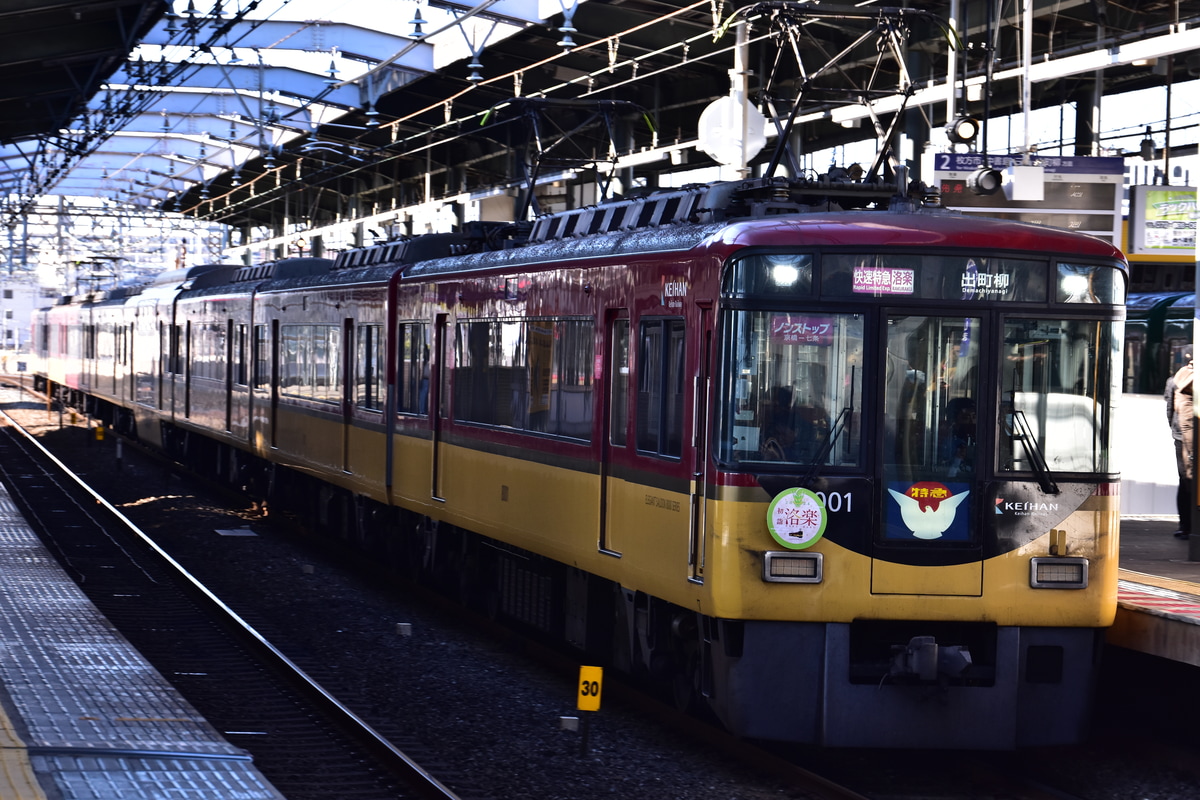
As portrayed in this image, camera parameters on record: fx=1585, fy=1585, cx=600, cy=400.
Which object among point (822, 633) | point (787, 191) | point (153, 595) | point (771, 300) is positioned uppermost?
point (787, 191)

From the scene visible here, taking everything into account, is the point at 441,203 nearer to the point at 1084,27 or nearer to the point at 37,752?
the point at 1084,27

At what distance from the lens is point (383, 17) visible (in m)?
25.0

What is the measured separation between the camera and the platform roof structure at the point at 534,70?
1725cm

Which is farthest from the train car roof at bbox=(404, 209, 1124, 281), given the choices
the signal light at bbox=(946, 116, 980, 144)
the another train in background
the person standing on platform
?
the signal light at bbox=(946, 116, 980, 144)

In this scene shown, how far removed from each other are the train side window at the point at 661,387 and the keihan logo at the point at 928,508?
3.91 ft

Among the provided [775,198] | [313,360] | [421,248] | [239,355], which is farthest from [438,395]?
[239,355]

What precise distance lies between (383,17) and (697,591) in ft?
62.2

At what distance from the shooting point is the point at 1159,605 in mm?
8398

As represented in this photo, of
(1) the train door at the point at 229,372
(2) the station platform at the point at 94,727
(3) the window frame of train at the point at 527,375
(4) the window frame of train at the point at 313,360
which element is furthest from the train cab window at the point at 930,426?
(1) the train door at the point at 229,372

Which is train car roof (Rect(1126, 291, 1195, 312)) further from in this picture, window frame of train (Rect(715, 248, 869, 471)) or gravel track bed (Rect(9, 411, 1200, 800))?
window frame of train (Rect(715, 248, 869, 471))

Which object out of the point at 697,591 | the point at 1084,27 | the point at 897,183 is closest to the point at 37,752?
the point at 697,591

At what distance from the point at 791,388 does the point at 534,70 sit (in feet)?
59.1

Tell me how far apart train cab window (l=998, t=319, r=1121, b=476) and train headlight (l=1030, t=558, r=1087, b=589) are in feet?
1.45

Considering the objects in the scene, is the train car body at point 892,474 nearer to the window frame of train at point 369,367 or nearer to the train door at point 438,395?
the train door at point 438,395
